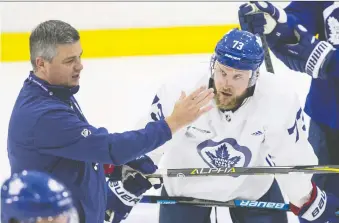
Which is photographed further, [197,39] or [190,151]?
[197,39]

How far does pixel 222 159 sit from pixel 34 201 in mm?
1256

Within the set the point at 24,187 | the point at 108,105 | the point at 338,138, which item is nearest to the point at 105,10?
the point at 108,105

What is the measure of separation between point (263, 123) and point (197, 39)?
102 inches

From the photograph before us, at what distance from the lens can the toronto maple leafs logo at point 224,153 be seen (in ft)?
8.22

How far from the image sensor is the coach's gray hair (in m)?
2.04

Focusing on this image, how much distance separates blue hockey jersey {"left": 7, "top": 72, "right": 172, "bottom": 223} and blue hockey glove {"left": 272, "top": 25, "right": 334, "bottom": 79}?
0.94 m

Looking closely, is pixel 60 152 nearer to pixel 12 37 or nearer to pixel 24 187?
pixel 24 187

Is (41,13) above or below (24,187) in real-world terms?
below

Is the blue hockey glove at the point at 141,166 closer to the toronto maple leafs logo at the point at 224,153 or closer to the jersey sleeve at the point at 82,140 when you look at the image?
the toronto maple leafs logo at the point at 224,153

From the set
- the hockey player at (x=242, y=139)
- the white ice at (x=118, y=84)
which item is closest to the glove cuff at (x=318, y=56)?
the hockey player at (x=242, y=139)

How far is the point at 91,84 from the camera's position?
15.1 feet

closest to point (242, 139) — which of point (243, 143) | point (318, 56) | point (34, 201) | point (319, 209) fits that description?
point (243, 143)

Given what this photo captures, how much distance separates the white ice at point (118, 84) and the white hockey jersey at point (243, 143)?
140 cm

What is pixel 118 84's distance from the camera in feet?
15.3
